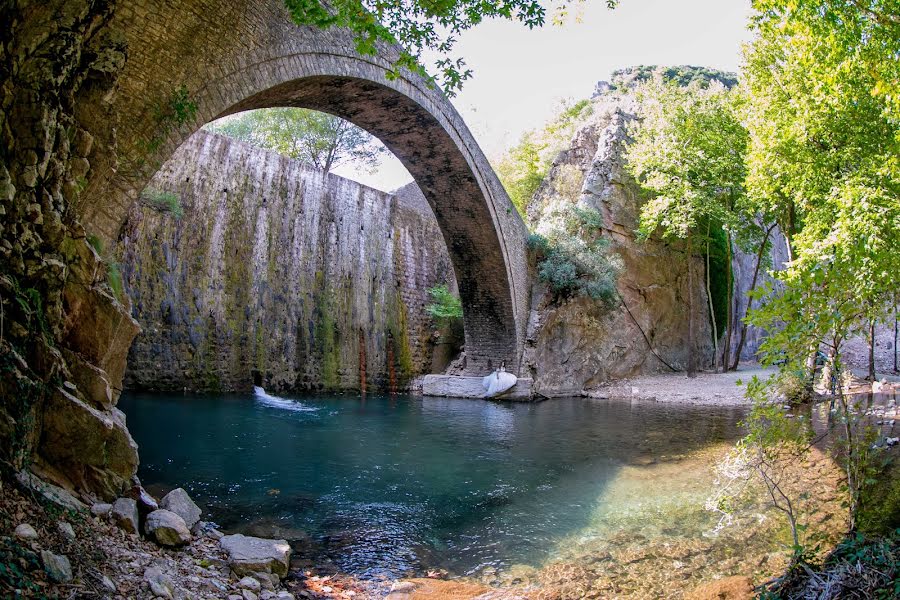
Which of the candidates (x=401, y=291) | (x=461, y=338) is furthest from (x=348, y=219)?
(x=461, y=338)

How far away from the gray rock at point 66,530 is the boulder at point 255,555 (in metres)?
1.09

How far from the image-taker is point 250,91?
6.15 metres

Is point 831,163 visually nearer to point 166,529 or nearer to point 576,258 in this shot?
point 576,258

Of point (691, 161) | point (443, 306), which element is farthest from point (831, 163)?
point (443, 306)

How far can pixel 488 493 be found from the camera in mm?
6234

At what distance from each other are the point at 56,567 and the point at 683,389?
15.5m

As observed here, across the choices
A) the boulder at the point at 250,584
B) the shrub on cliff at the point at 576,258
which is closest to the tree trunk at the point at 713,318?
the shrub on cliff at the point at 576,258

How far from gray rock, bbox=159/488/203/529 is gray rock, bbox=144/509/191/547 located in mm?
298

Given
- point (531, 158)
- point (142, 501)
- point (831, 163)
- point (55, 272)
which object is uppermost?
point (531, 158)

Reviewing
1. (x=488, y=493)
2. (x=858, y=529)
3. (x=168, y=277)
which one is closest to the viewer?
(x=858, y=529)

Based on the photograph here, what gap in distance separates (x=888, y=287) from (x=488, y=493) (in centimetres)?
411

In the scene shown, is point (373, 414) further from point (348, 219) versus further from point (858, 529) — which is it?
point (858, 529)

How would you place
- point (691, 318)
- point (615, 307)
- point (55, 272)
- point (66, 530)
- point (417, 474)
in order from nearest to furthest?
1. point (66, 530)
2. point (55, 272)
3. point (417, 474)
4. point (615, 307)
5. point (691, 318)

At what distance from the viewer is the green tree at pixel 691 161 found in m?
16.4
